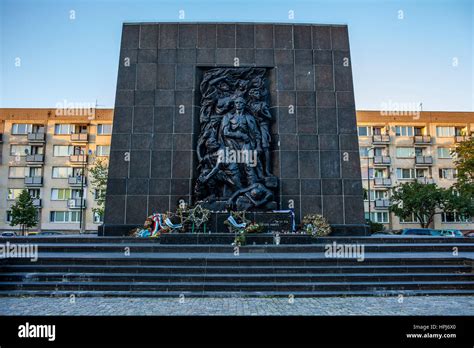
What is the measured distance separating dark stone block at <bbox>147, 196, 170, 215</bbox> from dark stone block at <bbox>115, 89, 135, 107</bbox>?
4.46 m

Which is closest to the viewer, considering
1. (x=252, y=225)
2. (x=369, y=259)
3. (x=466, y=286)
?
(x=466, y=286)

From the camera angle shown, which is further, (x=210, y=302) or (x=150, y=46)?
(x=150, y=46)

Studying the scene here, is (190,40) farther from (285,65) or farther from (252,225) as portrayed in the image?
(252,225)

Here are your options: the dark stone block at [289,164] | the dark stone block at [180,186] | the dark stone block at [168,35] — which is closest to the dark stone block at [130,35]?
the dark stone block at [168,35]

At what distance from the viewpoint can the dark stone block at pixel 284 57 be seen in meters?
17.3

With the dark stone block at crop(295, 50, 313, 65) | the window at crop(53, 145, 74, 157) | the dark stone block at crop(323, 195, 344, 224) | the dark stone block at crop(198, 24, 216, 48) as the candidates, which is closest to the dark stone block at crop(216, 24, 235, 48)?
the dark stone block at crop(198, 24, 216, 48)

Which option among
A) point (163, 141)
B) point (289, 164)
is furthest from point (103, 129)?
point (289, 164)

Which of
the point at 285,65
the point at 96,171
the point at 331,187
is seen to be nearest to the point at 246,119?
the point at 285,65

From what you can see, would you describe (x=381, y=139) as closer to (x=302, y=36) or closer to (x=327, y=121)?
(x=302, y=36)

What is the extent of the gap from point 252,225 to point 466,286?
696 centimetres

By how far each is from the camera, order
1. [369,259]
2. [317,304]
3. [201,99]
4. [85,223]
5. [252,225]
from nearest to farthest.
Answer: [317,304], [369,259], [252,225], [201,99], [85,223]

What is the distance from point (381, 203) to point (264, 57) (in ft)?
113

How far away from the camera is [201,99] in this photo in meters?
16.9

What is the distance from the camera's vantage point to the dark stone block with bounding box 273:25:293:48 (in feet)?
57.5
